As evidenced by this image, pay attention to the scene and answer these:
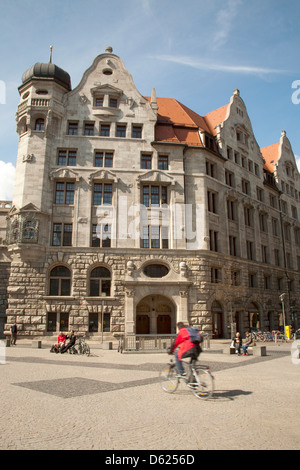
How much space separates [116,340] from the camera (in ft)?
92.2

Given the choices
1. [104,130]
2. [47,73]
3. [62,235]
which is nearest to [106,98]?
[104,130]

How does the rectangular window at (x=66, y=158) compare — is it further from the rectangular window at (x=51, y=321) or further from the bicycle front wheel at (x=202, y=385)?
the bicycle front wheel at (x=202, y=385)

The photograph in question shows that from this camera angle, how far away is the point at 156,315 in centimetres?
3044

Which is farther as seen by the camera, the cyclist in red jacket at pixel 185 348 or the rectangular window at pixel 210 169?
the rectangular window at pixel 210 169

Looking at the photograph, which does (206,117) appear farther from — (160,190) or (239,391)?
(239,391)

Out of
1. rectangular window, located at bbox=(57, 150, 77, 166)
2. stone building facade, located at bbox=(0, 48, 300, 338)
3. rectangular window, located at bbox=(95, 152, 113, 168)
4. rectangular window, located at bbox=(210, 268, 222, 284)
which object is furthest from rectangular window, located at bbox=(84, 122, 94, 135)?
rectangular window, located at bbox=(210, 268, 222, 284)

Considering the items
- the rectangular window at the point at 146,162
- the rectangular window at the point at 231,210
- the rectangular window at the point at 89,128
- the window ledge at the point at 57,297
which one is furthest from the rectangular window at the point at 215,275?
the rectangular window at the point at 89,128

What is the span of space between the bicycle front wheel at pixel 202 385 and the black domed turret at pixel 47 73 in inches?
1237

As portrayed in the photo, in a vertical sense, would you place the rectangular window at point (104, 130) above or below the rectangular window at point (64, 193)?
above

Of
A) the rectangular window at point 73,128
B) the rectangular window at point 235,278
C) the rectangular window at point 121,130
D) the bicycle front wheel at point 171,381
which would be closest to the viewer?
the bicycle front wheel at point 171,381

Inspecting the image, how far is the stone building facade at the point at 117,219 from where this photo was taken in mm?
28984

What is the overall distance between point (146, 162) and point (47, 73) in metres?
12.3

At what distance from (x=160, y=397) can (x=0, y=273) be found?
27.9 metres
